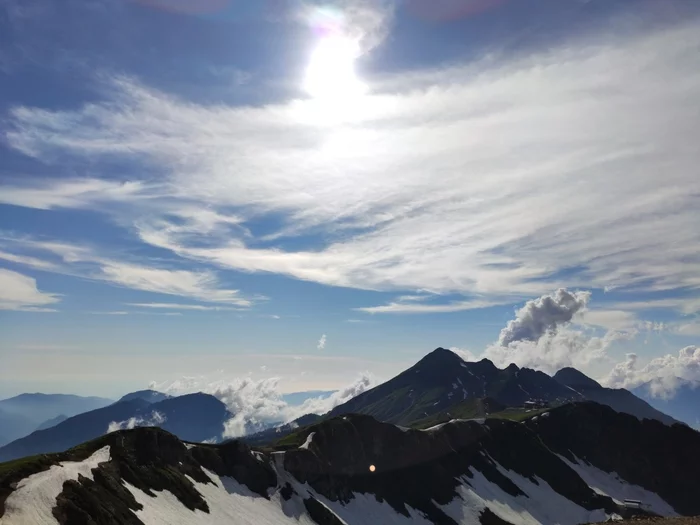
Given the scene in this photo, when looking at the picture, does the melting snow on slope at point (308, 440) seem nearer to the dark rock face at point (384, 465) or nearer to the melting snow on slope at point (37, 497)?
the dark rock face at point (384, 465)

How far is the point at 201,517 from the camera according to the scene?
91.9 meters

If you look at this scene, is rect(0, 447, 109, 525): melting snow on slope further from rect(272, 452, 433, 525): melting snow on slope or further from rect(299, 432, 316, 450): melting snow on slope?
rect(299, 432, 316, 450): melting snow on slope

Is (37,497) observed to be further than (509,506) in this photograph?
No

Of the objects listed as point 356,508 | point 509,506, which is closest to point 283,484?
point 356,508

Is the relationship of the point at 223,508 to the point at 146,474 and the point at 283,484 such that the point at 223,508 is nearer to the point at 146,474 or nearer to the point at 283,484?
the point at 146,474

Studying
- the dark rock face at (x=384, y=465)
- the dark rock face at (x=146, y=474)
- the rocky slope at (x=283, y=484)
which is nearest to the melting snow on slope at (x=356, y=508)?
the rocky slope at (x=283, y=484)

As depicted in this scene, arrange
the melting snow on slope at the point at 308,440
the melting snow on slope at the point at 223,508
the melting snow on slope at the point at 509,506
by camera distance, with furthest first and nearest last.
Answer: the melting snow on slope at the point at 509,506
the melting snow on slope at the point at 308,440
the melting snow on slope at the point at 223,508

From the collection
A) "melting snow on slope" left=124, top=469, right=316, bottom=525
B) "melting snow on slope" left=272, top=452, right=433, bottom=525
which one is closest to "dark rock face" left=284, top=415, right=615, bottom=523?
"melting snow on slope" left=272, top=452, right=433, bottom=525

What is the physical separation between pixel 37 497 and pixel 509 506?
523 ft

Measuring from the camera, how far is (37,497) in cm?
6134

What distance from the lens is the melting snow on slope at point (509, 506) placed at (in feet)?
540

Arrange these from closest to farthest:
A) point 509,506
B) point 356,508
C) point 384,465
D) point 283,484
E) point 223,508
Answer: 1. point 223,508
2. point 283,484
3. point 356,508
4. point 384,465
5. point 509,506

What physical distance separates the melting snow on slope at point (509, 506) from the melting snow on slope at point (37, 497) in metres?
120

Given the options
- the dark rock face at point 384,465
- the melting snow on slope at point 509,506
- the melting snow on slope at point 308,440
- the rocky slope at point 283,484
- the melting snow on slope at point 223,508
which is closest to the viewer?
the rocky slope at point 283,484
